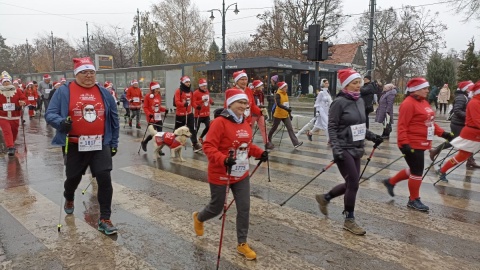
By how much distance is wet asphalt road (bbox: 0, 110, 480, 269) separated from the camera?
12.2 ft

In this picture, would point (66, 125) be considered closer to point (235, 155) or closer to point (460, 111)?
point (235, 155)

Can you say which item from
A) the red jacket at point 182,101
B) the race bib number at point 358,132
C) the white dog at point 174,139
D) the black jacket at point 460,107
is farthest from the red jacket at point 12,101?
the black jacket at point 460,107

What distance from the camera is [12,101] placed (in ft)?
29.3

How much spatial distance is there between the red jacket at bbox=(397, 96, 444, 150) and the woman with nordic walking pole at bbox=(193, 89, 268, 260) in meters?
2.36

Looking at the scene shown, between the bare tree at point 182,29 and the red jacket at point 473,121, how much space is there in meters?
38.4

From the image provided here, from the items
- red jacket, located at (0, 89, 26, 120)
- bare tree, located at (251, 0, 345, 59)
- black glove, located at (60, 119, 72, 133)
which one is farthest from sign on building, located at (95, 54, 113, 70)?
black glove, located at (60, 119, 72, 133)

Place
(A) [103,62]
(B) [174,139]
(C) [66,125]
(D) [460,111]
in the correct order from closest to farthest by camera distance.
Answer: (C) [66,125] < (D) [460,111] < (B) [174,139] < (A) [103,62]

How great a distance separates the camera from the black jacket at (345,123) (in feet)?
14.6

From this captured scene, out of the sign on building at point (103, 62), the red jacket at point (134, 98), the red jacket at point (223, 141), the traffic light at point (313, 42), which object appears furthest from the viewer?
the sign on building at point (103, 62)

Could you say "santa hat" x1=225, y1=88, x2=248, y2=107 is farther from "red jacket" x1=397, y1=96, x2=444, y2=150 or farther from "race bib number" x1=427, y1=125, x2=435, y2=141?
"race bib number" x1=427, y1=125, x2=435, y2=141

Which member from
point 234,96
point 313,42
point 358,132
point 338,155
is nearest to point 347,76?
point 358,132

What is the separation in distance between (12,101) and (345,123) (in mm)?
8109

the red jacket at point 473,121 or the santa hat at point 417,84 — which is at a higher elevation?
the santa hat at point 417,84

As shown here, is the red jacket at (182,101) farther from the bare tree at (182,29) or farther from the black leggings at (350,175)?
the bare tree at (182,29)
